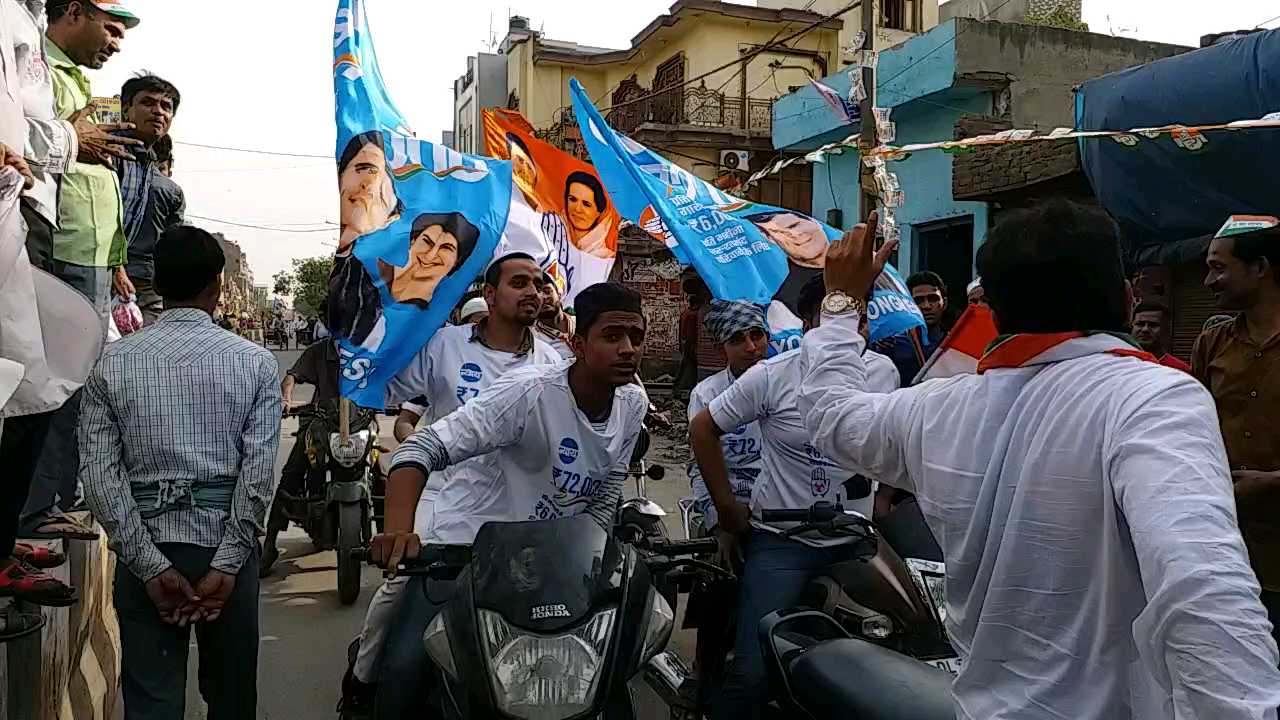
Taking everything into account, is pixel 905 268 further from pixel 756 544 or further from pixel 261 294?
pixel 261 294

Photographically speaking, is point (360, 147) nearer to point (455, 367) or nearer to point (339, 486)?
point (455, 367)

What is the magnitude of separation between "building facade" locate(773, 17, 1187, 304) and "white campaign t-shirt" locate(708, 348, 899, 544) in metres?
10.6

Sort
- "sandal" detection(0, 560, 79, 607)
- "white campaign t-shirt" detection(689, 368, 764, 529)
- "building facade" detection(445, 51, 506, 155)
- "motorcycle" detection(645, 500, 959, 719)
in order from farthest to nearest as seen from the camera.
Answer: "building facade" detection(445, 51, 506, 155)
"white campaign t-shirt" detection(689, 368, 764, 529)
"motorcycle" detection(645, 500, 959, 719)
"sandal" detection(0, 560, 79, 607)

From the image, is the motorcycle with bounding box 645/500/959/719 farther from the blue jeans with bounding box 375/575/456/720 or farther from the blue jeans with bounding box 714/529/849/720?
the blue jeans with bounding box 375/575/456/720

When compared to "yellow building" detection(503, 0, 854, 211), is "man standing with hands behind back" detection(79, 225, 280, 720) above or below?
below

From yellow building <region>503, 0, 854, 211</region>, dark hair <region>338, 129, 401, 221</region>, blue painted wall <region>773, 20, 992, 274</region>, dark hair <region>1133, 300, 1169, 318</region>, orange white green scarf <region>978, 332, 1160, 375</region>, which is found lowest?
orange white green scarf <region>978, 332, 1160, 375</region>

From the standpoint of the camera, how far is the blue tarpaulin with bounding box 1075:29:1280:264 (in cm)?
764

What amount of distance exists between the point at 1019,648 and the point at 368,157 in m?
4.50

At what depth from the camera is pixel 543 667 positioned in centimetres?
222

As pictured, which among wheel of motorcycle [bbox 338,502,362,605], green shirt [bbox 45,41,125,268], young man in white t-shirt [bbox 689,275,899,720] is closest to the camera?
young man in white t-shirt [bbox 689,275,899,720]

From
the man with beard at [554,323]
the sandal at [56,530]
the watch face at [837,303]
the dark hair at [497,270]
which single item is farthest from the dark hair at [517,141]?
the watch face at [837,303]

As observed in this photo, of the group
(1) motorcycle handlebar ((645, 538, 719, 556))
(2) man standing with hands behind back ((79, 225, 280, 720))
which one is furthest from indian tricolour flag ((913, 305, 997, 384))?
(2) man standing with hands behind back ((79, 225, 280, 720))

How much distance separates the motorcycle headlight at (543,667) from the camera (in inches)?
85.7

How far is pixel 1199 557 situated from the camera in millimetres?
1348
